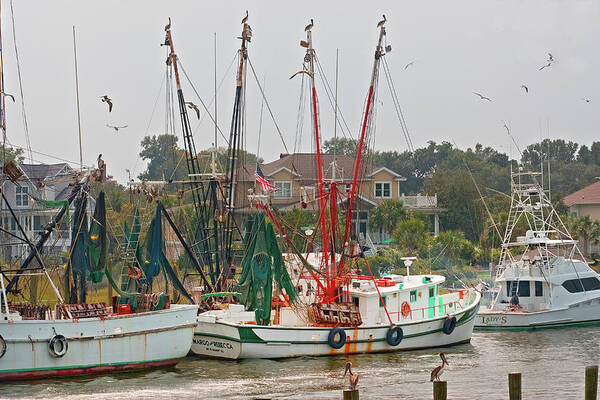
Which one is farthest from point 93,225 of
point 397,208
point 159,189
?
point 397,208

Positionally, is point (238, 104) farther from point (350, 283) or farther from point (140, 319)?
point (140, 319)

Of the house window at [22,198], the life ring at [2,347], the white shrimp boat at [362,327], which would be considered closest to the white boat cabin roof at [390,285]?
the white shrimp boat at [362,327]

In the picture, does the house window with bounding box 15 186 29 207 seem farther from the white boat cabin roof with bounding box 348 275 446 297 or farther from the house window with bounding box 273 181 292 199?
the white boat cabin roof with bounding box 348 275 446 297

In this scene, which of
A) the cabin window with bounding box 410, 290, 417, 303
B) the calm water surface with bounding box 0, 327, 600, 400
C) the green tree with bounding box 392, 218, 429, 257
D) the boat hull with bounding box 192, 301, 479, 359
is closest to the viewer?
the calm water surface with bounding box 0, 327, 600, 400

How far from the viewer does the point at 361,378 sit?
3186 centimetres

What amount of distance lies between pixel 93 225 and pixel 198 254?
689cm

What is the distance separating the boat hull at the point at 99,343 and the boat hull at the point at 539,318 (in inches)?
586

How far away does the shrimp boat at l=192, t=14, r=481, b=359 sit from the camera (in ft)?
115

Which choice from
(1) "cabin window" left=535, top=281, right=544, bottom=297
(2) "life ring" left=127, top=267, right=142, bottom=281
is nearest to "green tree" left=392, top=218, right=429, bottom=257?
(1) "cabin window" left=535, top=281, right=544, bottom=297

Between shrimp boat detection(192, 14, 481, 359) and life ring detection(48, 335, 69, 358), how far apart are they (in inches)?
202

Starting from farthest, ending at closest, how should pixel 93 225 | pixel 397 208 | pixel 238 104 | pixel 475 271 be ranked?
pixel 397 208 → pixel 475 271 → pixel 238 104 → pixel 93 225

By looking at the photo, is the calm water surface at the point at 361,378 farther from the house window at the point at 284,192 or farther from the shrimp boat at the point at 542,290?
the house window at the point at 284,192

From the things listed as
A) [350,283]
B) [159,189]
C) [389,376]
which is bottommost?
[389,376]

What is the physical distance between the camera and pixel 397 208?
64.7 m
